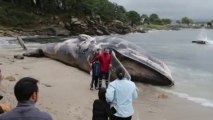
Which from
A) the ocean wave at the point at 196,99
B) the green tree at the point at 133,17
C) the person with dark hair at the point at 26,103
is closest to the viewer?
the person with dark hair at the point at 26,103

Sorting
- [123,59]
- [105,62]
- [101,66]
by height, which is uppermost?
[105,62]

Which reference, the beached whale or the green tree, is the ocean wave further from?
the green tree

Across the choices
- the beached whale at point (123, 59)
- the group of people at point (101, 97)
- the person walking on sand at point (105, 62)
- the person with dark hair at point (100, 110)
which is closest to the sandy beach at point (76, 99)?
the beached whale at point (123, 59)

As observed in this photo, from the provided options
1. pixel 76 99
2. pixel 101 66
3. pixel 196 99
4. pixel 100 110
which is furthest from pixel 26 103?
pixel 196 99

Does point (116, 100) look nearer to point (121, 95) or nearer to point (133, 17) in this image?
point (121, 95)

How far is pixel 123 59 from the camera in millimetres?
15844

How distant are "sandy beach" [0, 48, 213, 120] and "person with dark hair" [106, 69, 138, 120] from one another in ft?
8.39

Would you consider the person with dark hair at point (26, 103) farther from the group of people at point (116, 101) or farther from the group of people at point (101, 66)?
the group of people at point (101, 66)

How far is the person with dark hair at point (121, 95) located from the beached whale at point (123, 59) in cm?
678

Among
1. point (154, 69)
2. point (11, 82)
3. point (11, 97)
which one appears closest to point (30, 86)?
point (11, 97)

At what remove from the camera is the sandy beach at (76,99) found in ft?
33.7

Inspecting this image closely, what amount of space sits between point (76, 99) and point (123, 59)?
4.60 meters

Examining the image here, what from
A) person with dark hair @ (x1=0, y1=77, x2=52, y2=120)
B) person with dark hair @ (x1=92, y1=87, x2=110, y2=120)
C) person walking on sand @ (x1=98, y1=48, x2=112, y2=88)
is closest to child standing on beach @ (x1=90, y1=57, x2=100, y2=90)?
person walking on sand @ (x1=98, y1=48, x2=112, y2=88)

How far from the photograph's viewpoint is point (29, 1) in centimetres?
8425
